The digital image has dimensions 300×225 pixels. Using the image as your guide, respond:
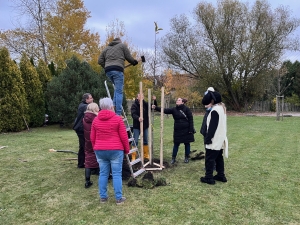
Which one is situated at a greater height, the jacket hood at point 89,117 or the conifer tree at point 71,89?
the conifer tree at point 71,89

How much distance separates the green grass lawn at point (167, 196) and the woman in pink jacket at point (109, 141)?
44cm

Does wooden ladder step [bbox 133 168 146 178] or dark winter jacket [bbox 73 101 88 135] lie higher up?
dark winter jacket [bbox 73 101 88 135]

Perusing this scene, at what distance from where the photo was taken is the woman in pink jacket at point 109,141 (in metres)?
3.77

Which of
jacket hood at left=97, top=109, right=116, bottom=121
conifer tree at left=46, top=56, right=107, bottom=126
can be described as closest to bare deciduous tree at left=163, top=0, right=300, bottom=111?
conifer tree at left=46, top=56, right=107, bottom=126

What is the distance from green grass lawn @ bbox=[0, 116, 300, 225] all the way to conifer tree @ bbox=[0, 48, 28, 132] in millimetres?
5718

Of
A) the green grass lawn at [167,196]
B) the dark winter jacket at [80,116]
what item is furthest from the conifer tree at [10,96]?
the dark winter jacket at [80,116]

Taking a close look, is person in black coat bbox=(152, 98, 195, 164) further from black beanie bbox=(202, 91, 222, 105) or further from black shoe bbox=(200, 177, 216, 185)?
black shoe bbox=(200, 177, 216, 185)

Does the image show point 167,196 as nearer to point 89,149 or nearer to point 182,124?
point 89,149

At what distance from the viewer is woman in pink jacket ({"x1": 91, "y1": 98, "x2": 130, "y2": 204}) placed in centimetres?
377

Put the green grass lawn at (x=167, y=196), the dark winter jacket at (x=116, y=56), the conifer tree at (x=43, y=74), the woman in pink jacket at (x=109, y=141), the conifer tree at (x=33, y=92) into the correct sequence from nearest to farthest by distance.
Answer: the green grass lawn at (x=167, y=196) → the woman in pink jacket at (x=109, y=141) → the dark winter jacket at (x=116, y=56) → the conifer tree at (x=33, y=92) → the conifer tree at (x=43, y=74)

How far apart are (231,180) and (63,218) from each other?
10.2ft

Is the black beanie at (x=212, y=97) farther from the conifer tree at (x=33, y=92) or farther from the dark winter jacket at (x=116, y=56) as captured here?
the conifer tree at (x=33, y=92)

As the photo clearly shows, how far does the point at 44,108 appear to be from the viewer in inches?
538

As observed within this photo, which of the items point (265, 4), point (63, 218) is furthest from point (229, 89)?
point (63, 218)
